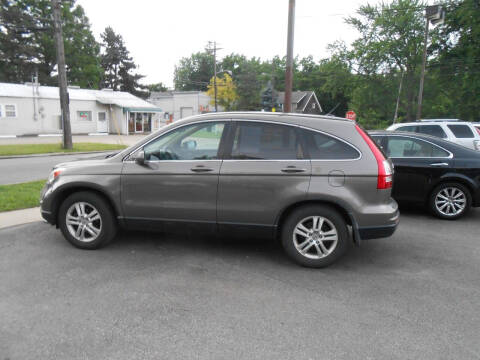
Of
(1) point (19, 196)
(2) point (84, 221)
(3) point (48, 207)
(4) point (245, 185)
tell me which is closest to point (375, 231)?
(4) point (245, 185)

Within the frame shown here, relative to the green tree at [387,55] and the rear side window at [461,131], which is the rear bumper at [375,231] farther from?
the green tree at [387,55]

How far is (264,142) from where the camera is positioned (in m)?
4.39

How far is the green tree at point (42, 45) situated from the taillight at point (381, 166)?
50793mm

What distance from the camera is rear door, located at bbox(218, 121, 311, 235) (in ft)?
13.9

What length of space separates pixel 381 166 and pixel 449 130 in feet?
29.6

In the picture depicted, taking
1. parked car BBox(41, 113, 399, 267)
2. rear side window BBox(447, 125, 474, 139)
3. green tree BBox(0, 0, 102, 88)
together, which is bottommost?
parked car BBox(41, 113, 399, 267)

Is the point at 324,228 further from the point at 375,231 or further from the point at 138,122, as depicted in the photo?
the point at 138,122

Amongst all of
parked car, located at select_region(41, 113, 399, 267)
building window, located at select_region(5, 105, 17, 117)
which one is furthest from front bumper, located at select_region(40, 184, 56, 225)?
building window, located at select_region(5, 105, 17, 117)

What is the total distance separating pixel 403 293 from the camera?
148 inches

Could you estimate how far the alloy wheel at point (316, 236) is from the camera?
168 inches

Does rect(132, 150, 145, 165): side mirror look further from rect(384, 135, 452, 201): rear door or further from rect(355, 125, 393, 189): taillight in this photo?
rect(384, 135, 452, 201): rear door

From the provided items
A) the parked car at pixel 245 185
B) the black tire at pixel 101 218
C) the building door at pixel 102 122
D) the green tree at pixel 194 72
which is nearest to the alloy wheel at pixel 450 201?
the parked car at pixel 245 185

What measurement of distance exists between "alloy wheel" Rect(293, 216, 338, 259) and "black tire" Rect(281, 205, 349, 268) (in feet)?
0.05

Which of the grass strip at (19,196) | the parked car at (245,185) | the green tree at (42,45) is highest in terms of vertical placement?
the green tree at (42,45)
